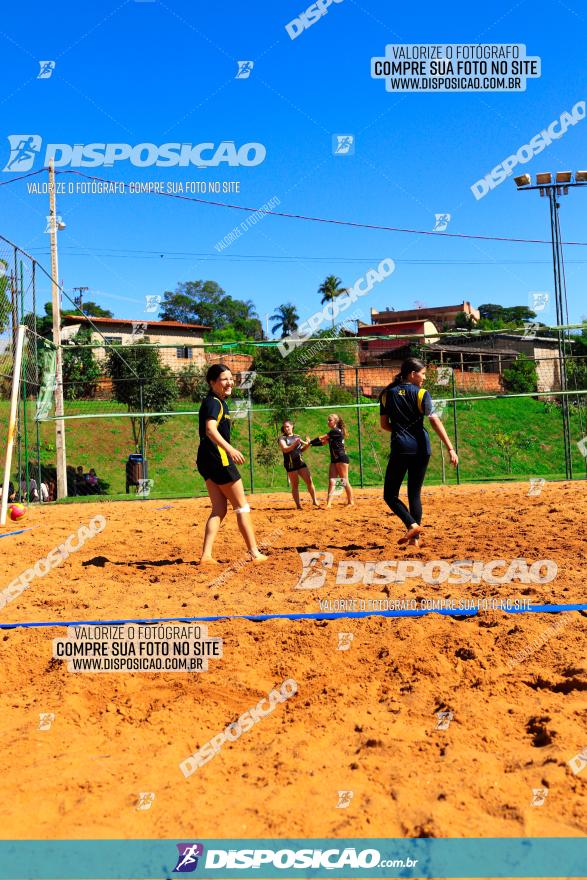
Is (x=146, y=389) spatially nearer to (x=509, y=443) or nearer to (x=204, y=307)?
(x=509, y=443)

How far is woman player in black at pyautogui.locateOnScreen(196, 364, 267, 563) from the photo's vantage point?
6.77m

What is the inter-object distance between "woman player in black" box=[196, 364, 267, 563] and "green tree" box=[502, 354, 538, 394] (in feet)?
79.3

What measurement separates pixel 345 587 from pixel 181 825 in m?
3.04

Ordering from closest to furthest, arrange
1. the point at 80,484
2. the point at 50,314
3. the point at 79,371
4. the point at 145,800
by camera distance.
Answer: the point at 145,800
the point at 80,484
the point at 79,371
the point at 50,314

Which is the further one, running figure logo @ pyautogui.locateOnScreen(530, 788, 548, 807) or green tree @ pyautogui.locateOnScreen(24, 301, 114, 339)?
green tree @ pyautogui.locateOnScreen(24, 301, 114, 339)

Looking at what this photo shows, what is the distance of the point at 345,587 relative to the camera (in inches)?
222

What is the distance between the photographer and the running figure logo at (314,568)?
5848 millimetres

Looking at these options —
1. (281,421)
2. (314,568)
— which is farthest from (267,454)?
(314,568)

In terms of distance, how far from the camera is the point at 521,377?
3017 centimetres

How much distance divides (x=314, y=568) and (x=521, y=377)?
84.2 feet

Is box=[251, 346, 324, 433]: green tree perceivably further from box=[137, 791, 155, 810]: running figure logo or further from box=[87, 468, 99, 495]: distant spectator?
box=[137, 791, 155, 810]: running figure logo

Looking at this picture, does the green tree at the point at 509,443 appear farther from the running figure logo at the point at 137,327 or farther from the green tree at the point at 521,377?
the running figure logo at the point at 137,327

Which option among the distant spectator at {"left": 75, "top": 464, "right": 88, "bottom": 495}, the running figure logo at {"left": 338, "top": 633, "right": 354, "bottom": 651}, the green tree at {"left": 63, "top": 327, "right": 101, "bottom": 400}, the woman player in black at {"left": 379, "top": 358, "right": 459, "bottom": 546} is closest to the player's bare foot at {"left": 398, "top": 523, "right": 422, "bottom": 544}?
the woman player in black at {"left": 379, "top": 358, "right": 459, "bottom": 546}

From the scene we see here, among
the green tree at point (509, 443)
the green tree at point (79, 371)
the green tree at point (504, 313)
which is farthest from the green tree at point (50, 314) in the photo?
the green tree at point (504, 313)
